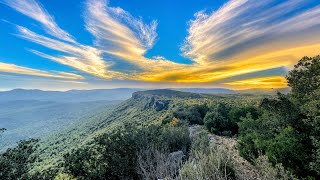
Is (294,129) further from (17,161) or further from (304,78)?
(17,161)

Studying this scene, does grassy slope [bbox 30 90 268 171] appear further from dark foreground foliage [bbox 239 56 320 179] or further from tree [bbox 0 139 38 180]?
tree [bbox 0 139 38 180]

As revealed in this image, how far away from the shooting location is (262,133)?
15625 mm

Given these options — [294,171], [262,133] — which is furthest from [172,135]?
[294,171]

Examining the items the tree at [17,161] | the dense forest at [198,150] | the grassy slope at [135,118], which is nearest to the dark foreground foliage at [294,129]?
the dense forest at [198,150]

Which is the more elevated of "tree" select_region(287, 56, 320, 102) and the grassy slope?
"tree" select_region(287, 56, 320, 102)

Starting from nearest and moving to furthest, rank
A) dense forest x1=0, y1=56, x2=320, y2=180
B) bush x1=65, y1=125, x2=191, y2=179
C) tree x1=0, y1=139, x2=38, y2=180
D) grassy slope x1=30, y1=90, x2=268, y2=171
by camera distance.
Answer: dense forest x1=0, y1=56, x2=320, y2=180
tree x1=0, y1=139, x2=38, y2=180
bush x1=65, y1=125, x2=191, y2=179
grassy slope x1=30, y1=90, x2=268, y2=171

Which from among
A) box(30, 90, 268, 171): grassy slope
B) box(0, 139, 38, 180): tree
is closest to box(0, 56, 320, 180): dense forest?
box(0, 139, 38, 180): tree

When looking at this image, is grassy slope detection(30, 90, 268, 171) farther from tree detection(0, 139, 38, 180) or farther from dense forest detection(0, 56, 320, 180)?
tree detection(0, 139, 38, 180)

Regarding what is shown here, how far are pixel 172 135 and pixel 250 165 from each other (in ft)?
17.2

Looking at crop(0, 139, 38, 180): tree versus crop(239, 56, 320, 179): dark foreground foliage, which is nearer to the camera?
crop(239, 56, 320, 179): dark foreground foliage

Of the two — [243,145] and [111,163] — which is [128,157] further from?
[243,145]

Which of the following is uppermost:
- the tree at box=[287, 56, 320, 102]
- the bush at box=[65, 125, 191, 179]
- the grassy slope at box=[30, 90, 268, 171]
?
the tree at box=[287, 56, 320, 102]

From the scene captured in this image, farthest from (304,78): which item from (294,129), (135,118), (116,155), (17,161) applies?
(135,118)

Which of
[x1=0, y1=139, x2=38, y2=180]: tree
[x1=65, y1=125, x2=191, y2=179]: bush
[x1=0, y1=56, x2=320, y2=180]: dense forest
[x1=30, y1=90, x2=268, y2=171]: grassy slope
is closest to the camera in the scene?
[x1=0, y1=56, x2=320, y2=180]: dense forest
